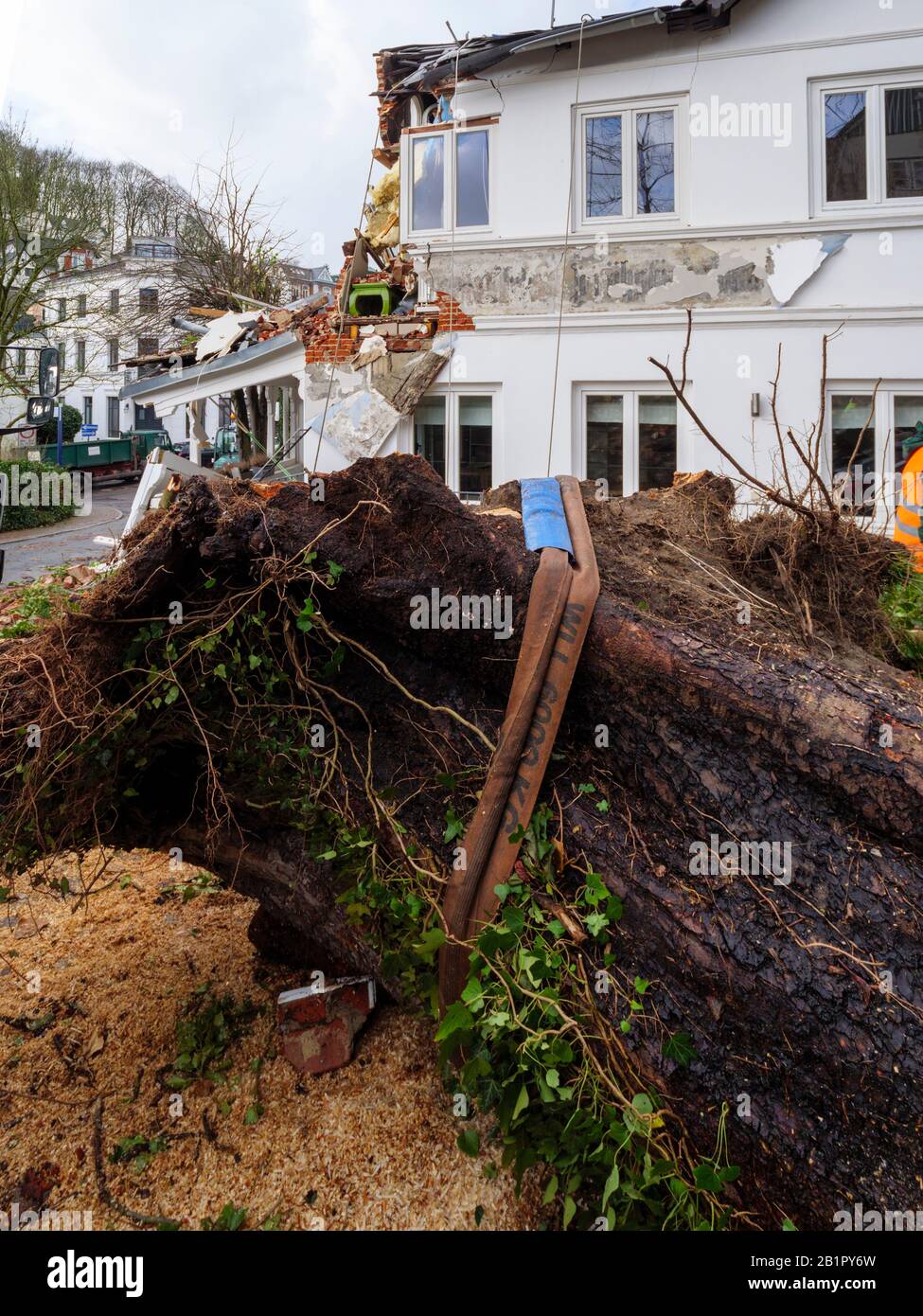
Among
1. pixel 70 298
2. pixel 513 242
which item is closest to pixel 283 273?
pixel 70 298

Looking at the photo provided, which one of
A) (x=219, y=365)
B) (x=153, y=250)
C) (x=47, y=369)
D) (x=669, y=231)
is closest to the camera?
(x=669, y=231)

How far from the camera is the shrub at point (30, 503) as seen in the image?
20.2 metres

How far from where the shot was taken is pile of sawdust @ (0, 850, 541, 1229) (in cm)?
292

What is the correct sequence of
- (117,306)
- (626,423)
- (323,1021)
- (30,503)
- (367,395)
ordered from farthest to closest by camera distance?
(117,306) < (30,503) < (367,395) < (626,423) < (323,1021)

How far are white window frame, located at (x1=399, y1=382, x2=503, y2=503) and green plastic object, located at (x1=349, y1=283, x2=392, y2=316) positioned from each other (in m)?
1.33

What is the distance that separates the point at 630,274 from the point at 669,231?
0.62 meters

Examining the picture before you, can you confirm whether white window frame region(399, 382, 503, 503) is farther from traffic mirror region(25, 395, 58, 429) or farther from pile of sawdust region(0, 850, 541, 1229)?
pile of sawdust region(0, 850, 541, 1229)

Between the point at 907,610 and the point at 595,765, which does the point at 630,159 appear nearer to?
the point at 907,610

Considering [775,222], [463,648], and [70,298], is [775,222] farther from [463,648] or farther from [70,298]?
[70,298]

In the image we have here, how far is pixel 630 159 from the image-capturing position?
10.6 meters

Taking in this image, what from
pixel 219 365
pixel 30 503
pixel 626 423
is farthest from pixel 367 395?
pixel 30 503

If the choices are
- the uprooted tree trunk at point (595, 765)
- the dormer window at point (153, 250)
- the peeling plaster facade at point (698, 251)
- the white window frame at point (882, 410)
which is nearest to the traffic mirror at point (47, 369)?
the peeling plaster facade at point (698, 251)

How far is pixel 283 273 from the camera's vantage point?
21828 millimetres

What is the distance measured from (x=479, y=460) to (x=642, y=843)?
30.6 ft
